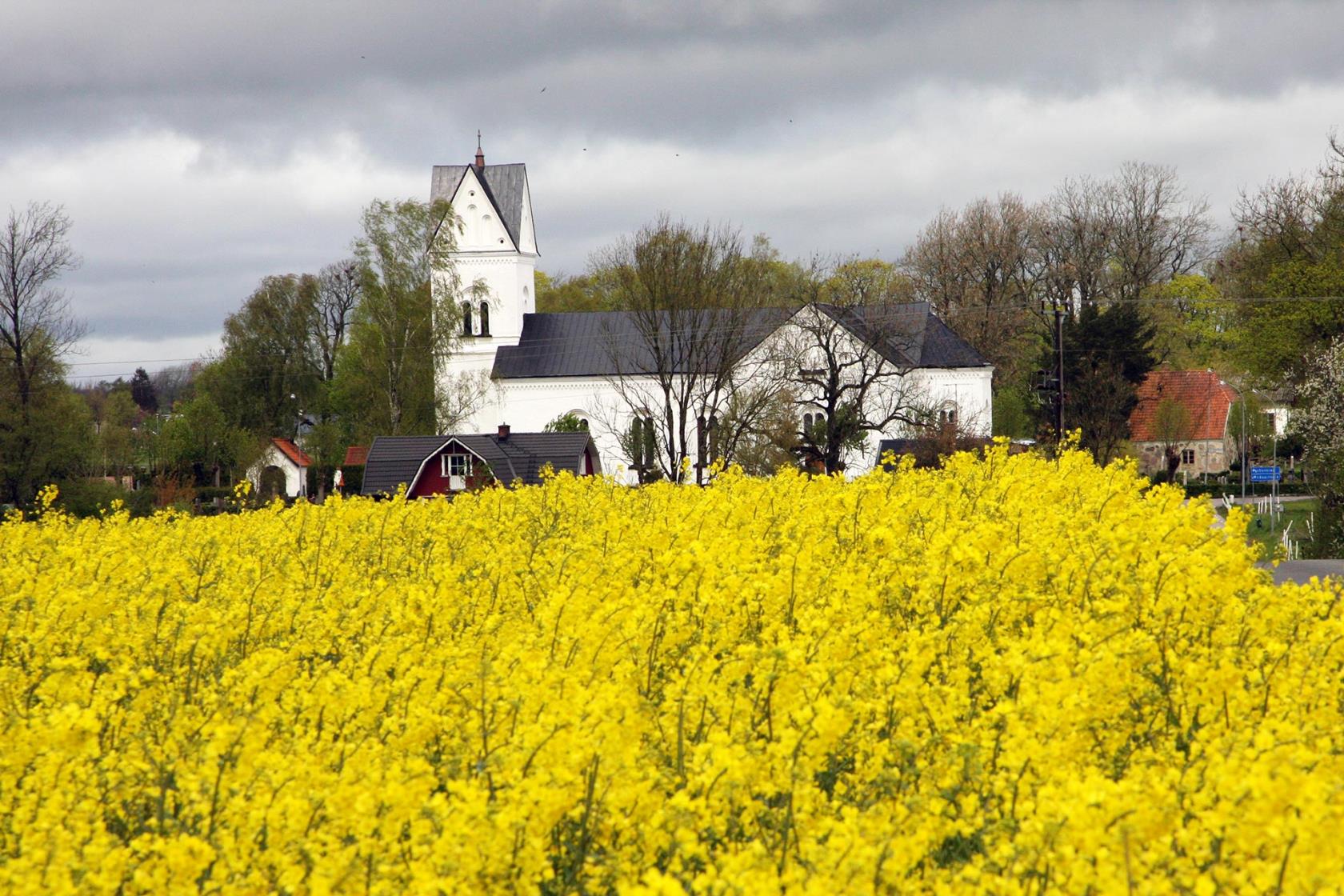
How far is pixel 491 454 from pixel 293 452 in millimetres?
22010

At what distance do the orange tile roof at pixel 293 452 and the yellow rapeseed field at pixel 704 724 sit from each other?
2180 inches

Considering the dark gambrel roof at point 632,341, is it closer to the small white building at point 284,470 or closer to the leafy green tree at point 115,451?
the small white building at point 284,470

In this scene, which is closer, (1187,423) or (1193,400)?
(1187,423)

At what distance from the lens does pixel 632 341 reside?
59.4 m

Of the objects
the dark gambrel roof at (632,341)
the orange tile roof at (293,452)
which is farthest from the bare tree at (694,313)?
the orange tile roof at (293,452)

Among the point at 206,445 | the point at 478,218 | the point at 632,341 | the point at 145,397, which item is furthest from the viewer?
the point at 145,397

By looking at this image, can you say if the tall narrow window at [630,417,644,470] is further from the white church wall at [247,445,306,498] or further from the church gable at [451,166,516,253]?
the white church wall at [247,445,306,498]

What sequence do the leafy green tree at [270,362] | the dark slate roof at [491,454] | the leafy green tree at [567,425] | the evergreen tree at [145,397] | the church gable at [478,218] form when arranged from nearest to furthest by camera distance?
the dark slate roof at [491,454], the leafy green tree at [567,425], the church gable at [478,218], the leafy green tree at [270,362], the evergreen tree at [145,397]

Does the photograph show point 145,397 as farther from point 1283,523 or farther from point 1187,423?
point 1283,523

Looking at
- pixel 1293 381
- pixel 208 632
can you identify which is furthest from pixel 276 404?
pixel 208 632

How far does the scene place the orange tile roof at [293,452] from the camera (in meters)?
62.1

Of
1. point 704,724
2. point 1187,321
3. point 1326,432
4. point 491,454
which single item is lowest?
point 704,724

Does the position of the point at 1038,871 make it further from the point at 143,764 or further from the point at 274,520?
the point at 274,520

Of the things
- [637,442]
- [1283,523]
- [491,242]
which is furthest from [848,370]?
[491,242]
